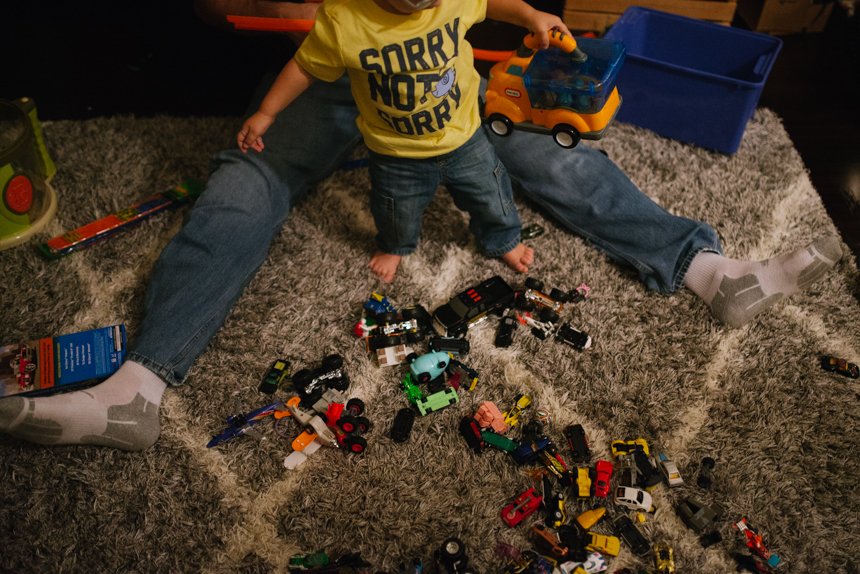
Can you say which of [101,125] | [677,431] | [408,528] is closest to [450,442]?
[408,528]

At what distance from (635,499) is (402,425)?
0.39 meters

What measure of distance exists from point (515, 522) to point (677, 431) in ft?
1.08

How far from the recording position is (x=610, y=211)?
1192mm

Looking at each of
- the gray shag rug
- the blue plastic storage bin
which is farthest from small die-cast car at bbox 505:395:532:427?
the blue plastic storage bin

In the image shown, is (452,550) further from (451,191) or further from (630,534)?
(451,191)

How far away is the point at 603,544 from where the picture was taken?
0.84 metres

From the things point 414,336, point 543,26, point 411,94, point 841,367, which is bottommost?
point 414,336

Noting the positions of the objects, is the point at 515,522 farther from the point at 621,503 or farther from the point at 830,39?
the point at 830,39

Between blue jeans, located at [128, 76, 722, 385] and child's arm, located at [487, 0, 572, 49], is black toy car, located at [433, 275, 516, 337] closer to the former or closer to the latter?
blue jeans, located at [128, 76, 722, 385]

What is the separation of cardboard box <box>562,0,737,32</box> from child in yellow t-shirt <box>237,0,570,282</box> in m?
0.98

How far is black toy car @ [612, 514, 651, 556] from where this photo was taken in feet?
2.79

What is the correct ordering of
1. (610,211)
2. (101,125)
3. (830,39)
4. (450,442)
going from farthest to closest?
(830,39) < (101,125) < (610,211) < (450,442)

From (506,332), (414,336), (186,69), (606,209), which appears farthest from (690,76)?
(186,69)

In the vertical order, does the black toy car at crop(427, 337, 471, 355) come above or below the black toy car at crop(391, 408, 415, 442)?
above
